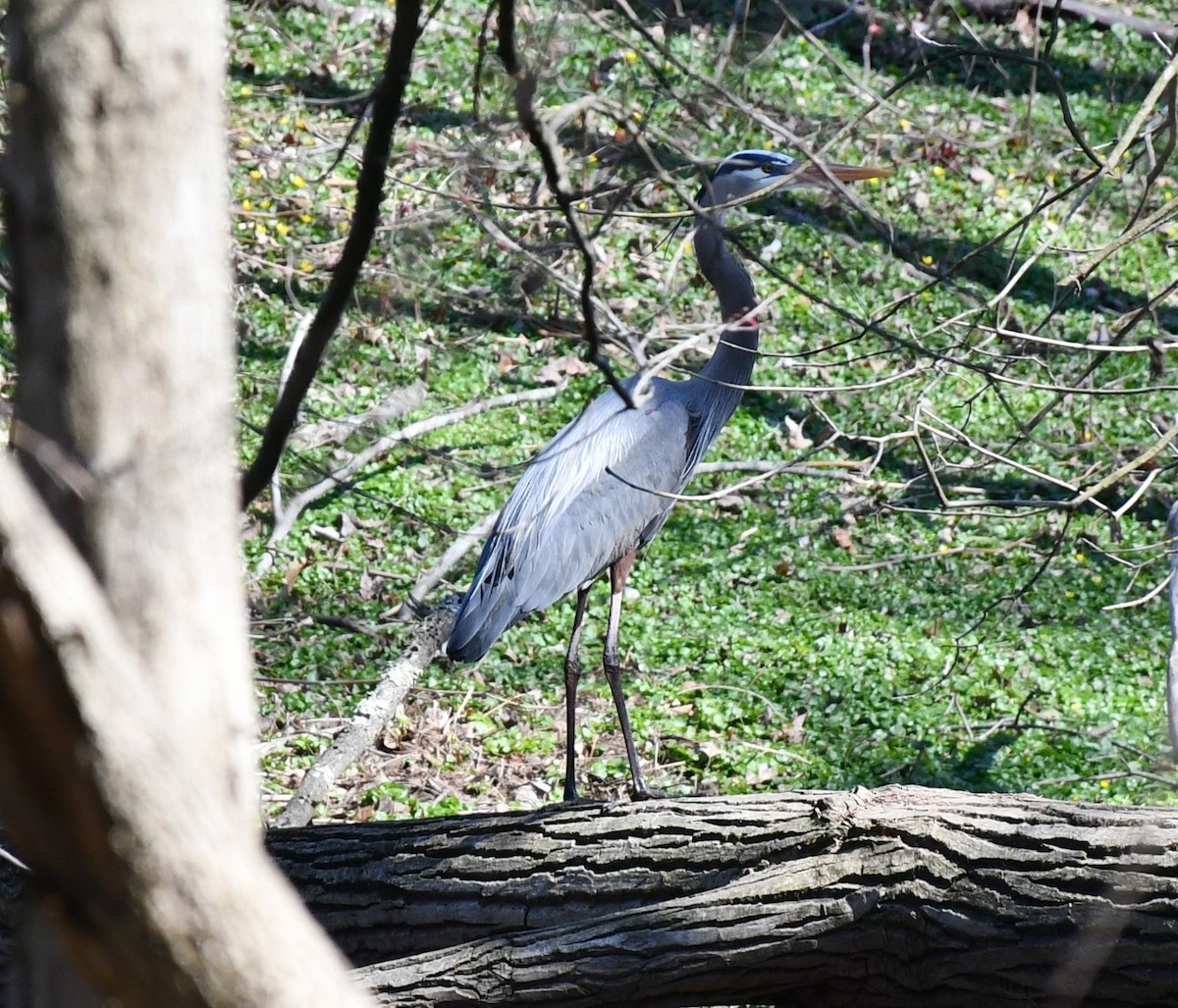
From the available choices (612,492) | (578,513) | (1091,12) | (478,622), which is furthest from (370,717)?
(1091,12)

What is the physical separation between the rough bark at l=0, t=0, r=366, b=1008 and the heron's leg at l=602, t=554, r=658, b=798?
3893 millimetres

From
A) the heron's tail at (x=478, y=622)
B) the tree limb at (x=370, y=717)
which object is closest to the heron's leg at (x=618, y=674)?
the heron's tail at (x=478, y=622)

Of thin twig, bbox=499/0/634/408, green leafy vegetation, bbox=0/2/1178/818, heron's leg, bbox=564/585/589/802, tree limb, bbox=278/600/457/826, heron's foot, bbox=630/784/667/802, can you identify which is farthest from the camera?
green leafy vegetation, bbox=0/2/1178/818

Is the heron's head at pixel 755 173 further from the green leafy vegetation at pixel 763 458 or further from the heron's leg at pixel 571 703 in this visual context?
the heron's leg at pixel 571 703

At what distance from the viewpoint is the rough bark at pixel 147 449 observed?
1.15 m

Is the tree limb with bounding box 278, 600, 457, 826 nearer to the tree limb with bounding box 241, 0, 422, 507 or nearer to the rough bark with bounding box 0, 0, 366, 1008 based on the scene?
the tree limb with bounding box 241, 0, 422, 507

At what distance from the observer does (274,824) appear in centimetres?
451

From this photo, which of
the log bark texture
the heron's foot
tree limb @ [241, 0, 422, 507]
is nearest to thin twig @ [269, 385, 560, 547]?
the heron's foot

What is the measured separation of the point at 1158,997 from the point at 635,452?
3.24 meters

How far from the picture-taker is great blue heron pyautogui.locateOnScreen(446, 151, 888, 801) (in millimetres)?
5363

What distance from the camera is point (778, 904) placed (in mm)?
3445

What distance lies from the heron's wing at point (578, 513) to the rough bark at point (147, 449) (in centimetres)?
391

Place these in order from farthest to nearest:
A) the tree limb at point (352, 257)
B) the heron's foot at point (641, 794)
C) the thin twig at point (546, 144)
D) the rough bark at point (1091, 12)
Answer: the rough bark at point (1091, 12) < the heron's foot at point (641, 794) < the thin twig at point (546, 144) < the tree limb at point (352, 257)

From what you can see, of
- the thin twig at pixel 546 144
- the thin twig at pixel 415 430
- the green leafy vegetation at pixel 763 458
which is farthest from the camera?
the thin twig at pixel 415 430
